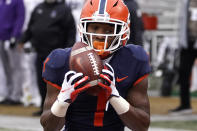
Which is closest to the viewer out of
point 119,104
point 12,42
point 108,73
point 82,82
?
point 82,82

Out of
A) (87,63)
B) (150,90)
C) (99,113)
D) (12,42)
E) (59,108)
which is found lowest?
(150,90)

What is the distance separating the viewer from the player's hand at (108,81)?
3291 millimetres

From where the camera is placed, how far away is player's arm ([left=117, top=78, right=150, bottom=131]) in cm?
355

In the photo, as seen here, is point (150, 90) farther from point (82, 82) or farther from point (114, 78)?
point (82, 82)

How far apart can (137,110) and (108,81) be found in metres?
0.41

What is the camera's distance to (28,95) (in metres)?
9.85

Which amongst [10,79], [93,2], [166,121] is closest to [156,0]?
[10,79]

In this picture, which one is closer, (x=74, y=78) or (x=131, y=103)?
(x=74, y=78)

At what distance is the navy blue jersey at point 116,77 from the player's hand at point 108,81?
11.4 inches

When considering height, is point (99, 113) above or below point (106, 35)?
below

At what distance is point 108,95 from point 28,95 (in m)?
6.55

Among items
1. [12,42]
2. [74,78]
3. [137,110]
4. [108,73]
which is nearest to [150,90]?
[12,42]

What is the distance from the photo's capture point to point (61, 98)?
335 centimetres

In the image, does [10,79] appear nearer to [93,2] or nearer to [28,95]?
[28,95]
